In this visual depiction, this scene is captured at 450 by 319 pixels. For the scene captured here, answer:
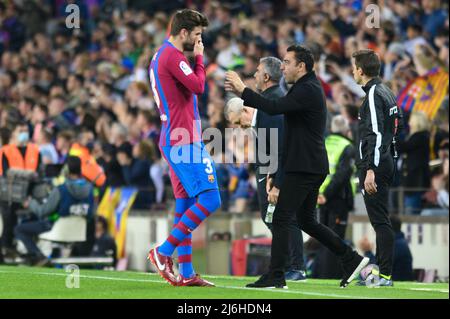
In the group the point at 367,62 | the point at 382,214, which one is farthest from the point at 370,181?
the point at 367,62

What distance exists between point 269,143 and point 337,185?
254 centimetres

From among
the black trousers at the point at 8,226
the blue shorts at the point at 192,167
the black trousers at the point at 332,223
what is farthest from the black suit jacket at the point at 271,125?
the black trousers at the point at 8,226

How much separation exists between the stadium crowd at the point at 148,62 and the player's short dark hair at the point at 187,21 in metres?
4.74

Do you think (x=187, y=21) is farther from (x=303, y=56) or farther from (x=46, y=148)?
(x=46, y=148)

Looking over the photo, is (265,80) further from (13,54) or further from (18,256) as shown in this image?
(13,54)

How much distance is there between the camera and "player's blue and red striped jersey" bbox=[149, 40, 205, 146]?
35.0 feet

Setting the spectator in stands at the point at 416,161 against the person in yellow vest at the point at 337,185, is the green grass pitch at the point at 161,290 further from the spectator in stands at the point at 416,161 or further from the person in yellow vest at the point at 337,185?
the spectator in stands at the point at 416,161

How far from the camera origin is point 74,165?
60.0ft

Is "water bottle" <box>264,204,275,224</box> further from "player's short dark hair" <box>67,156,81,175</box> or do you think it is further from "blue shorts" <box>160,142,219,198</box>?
"player's short dark hair" <box>67,156,81,175</box>

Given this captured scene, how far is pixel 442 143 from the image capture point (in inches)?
666

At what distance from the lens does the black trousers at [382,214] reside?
11633mm

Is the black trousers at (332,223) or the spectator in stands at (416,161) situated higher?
the spectator in stands at (416,161)

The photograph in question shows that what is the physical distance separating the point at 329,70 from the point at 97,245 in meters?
4.49

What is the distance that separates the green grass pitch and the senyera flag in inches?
219
